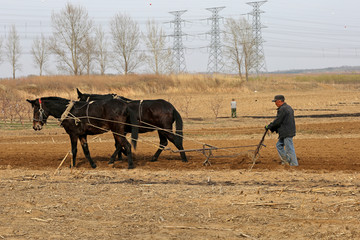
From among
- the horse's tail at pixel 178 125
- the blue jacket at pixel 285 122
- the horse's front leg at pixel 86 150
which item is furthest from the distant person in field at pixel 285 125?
the horse's front leg at pixel 86 150

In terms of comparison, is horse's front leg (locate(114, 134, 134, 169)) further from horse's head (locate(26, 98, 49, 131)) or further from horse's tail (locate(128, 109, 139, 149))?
horse's head (locate(26, 98, 49, 131))

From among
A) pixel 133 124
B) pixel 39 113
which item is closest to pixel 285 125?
pixel 133 124

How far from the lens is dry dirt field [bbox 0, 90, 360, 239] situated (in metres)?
6.85

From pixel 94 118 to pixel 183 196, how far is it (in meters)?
4.47

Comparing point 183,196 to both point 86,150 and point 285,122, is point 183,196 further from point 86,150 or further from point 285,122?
point 86,150

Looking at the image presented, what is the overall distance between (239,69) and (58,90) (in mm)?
28500

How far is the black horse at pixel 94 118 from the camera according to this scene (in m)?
12.4

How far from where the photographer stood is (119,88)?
4416 cm

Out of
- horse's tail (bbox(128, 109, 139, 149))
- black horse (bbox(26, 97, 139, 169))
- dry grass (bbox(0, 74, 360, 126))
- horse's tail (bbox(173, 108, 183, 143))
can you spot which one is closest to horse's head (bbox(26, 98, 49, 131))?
black horse (bbox(26, 97, 139, 169))

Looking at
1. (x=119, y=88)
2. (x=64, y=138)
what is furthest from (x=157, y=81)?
(x=64, y=138)

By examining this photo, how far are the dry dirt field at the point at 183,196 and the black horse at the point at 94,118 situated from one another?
740mm

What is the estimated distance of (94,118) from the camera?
12.4 meters

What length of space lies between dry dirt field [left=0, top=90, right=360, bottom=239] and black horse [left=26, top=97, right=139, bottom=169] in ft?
2.43

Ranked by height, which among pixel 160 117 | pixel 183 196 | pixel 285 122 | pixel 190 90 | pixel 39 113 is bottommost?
pixel 183 196
